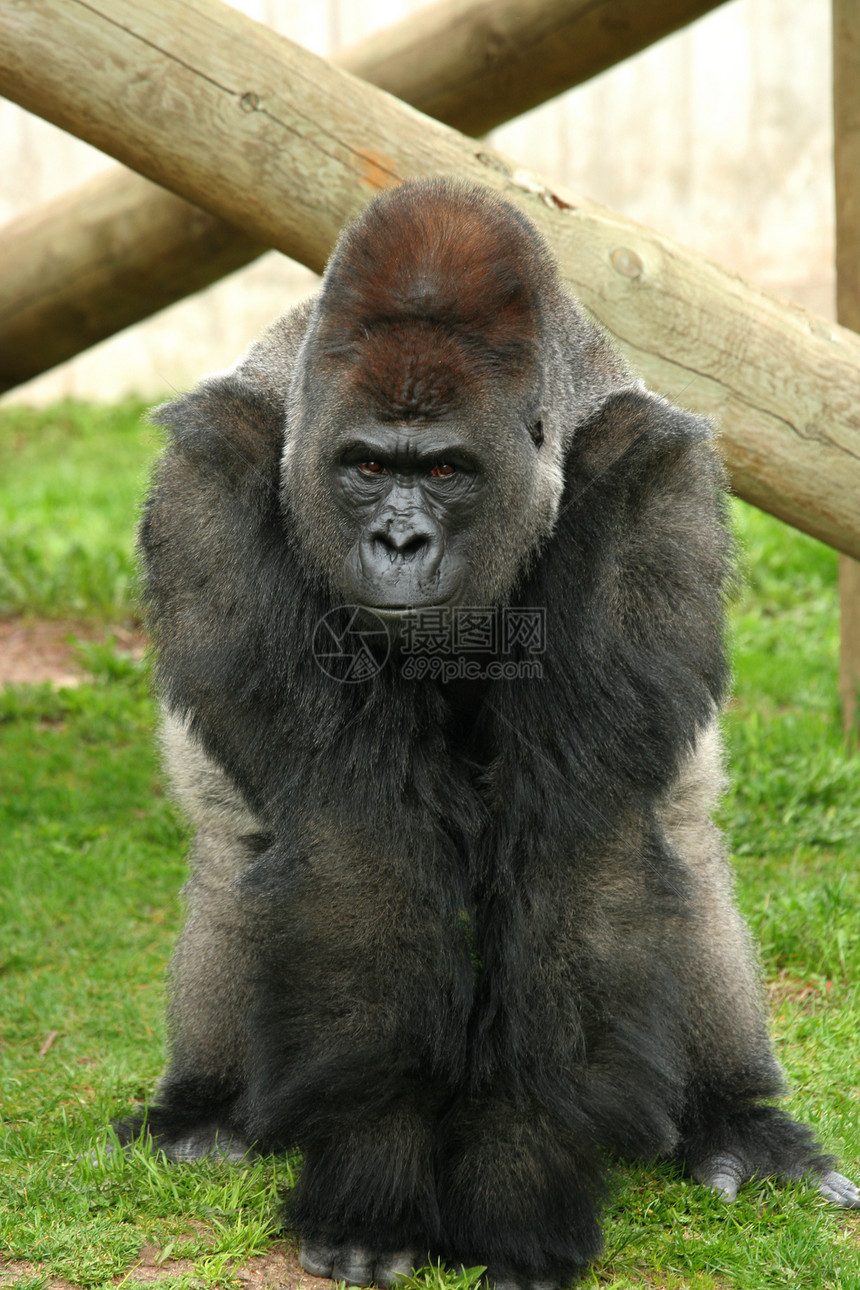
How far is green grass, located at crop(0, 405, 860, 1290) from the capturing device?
2859 mm

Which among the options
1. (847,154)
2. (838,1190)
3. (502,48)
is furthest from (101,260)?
(838,1190)

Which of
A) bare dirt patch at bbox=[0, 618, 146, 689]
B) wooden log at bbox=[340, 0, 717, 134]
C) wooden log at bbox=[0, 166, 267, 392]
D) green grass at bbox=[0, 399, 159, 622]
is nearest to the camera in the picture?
wooden log at bbox=[340, 0, 717, 134]

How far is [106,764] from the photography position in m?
5.57

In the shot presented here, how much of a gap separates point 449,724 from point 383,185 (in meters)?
1.51

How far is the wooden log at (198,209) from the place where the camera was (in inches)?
188

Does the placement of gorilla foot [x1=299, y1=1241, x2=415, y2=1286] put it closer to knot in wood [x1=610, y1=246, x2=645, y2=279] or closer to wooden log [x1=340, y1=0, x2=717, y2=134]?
knot in wood [x1=610, y1=246, x2=645, y2=279]

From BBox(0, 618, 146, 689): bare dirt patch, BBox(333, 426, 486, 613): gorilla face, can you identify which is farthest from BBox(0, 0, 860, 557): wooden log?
BBox(0, 618, 146, 689): bare dirt patch

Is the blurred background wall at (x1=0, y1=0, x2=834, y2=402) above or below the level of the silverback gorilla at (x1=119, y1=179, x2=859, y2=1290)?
above

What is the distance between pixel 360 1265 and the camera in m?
2.70

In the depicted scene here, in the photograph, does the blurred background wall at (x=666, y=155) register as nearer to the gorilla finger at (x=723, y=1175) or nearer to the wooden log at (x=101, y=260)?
the wooden log at (x=101, y=260)

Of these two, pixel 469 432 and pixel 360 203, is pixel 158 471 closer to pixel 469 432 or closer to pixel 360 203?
pixel 469 432

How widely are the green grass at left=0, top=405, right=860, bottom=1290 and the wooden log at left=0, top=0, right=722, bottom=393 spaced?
126 centimetres

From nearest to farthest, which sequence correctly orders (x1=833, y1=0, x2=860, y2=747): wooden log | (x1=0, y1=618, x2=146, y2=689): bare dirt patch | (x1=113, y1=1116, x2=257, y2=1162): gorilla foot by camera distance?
(x1=113, y1=1116, x2=257, y2=1162): gorilla foot
(x1=833, y1=0, x2=860, y2=747): wooden log
(x1=0, y1=618, x2=146, y2=689): bare dirt patch

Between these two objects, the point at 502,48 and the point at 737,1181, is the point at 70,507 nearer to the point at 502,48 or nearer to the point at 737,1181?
the point at 502,48
